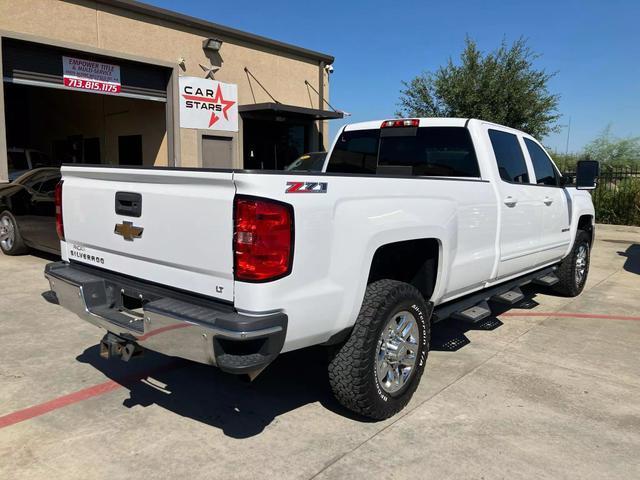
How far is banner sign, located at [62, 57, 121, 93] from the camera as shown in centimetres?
1226

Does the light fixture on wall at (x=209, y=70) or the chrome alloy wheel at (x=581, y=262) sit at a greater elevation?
the light fixture on wall at (x=209, y=70)

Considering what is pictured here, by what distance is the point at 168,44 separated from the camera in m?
13.8

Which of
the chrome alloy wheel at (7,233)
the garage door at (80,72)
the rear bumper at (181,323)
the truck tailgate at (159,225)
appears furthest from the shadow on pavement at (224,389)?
the garage door at (80,72)

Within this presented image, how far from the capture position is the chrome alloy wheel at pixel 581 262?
7.05m

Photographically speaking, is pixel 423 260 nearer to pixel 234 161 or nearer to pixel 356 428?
pixel 356 428

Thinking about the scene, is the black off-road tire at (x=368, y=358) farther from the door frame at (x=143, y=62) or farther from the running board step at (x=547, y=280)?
the door frame at (x=143, y=62)

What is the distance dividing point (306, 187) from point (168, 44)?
41.6ft

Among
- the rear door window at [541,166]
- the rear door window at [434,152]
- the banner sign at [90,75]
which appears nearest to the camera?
the rear door window at [434,152]

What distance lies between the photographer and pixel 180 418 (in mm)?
3457

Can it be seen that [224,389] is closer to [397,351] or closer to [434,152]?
[397,351]

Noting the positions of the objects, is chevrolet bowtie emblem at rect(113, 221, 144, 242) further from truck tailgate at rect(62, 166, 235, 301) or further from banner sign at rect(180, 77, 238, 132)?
banner sign at rect(180, 77, 238, 132)

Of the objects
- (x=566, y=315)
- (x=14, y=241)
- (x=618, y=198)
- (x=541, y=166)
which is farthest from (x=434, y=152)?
(x=618, y=198)

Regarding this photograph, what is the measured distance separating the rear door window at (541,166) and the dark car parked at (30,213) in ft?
20.7

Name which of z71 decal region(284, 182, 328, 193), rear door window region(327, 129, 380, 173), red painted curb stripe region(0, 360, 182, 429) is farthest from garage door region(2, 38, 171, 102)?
z71 decal region(284, 182, 328, 193)
